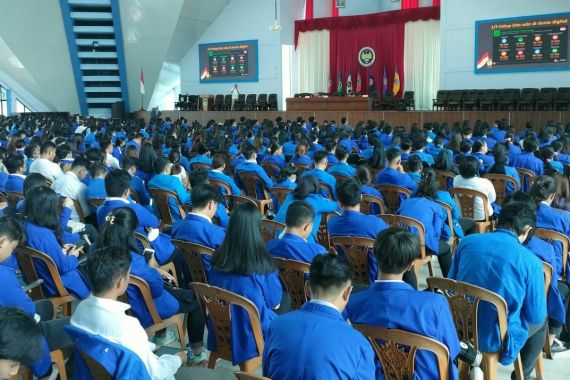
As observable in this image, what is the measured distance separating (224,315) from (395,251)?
3.12ft

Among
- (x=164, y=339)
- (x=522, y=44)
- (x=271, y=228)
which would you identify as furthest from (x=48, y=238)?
(x=522, y=44)

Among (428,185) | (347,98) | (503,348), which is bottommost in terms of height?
(503,348)

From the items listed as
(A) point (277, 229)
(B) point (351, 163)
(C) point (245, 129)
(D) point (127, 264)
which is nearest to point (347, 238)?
(A) point (277, 229)

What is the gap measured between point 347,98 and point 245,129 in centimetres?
613

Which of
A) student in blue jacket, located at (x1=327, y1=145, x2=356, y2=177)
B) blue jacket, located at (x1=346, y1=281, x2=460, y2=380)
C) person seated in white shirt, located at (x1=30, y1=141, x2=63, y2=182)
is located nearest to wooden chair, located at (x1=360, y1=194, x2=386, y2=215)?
student in blue jacket, located at (x1=327, y1=145, x2=356, y2=177)

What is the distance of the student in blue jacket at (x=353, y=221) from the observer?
3842mm

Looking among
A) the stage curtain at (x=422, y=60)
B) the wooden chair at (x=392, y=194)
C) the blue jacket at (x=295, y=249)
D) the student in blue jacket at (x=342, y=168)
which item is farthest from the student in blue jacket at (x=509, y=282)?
the stage curtain at (x=422, y=60)

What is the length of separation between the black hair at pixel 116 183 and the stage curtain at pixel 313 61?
1630cm

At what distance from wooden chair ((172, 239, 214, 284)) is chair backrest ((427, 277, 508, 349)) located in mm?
1376

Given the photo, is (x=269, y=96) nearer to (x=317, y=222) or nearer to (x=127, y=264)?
(x=317, y=222)

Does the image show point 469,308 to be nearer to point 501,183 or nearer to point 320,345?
point 320,345

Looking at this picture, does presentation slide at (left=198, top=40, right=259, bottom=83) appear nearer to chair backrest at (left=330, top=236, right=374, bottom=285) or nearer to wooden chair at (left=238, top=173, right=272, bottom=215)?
wooden chair at (left=238, top=173, right=272, bottom=215)

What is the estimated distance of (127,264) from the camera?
2412 millimetres

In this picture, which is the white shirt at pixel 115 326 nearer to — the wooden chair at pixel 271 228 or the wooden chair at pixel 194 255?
the wooden chair at pixel 194 255
